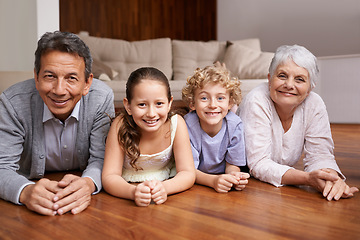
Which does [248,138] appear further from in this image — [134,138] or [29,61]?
[29,61]

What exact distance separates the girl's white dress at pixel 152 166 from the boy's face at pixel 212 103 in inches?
5.1

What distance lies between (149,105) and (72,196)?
46cm

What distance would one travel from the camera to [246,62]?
13.8ft

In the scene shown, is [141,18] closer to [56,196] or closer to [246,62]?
[246,62]

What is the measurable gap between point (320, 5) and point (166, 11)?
2.42 metres


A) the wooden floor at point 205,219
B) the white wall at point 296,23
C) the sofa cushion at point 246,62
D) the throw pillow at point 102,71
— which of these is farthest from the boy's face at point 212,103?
the white wall at point 296,23

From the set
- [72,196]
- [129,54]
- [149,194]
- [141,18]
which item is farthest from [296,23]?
[72,196]

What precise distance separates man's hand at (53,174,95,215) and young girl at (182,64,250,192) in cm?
54

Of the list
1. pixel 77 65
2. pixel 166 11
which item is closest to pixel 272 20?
pixel 166 11

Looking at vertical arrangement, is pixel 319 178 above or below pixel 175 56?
below

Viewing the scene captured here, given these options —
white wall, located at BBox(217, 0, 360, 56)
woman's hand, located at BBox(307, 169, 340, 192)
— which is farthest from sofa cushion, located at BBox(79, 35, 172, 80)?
woman's hand, located at BBox(307, 169, 340, 192)

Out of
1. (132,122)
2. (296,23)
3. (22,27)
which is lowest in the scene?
(132,122)

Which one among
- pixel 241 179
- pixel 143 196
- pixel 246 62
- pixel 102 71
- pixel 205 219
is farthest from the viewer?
pixel 246 62

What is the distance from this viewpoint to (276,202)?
4.58 feet
